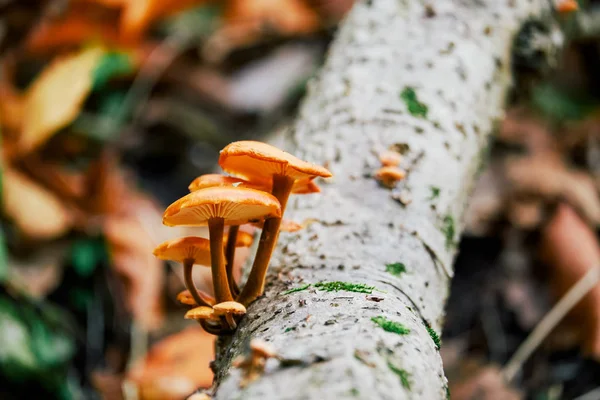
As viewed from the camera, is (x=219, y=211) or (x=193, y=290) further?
(x=193, y=290)

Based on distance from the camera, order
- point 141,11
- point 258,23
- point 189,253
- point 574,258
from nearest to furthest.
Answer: point 189,253, point 574,258, point 141,11, point 258,23

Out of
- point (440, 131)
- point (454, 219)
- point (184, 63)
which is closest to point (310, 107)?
point (440, 131)

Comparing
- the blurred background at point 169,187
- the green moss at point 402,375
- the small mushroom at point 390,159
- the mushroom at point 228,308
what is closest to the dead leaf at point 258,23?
the blurred background at point 169,187

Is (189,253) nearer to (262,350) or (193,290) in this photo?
(193,290)

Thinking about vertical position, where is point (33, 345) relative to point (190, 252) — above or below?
below

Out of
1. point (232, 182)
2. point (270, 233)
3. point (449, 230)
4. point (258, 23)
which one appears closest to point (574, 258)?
point (449, 230)

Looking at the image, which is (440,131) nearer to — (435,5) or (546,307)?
(435,5)
